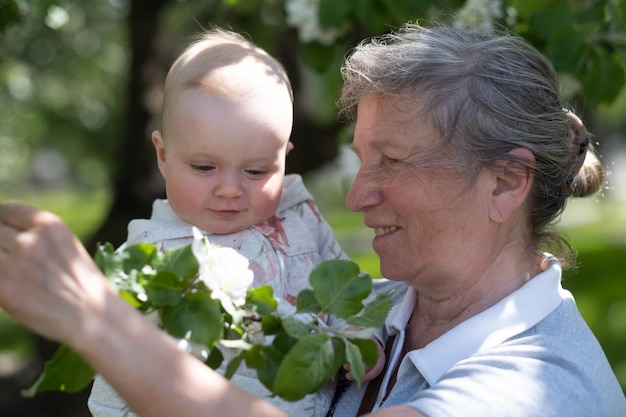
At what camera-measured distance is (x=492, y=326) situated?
7.77 ft

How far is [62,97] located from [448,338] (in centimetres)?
1031

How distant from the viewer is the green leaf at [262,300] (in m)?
2.02

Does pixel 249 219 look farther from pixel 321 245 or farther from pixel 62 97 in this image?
pixel 62 97

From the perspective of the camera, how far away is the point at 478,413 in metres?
2.07

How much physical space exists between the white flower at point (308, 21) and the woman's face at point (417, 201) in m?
1.23

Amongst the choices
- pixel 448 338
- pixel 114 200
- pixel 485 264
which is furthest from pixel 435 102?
pixel 114 200

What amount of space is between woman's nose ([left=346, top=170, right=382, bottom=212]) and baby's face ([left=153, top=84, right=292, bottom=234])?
0.78 ft

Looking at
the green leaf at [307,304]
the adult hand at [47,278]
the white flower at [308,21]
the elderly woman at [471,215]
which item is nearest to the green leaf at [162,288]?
the adult hand at [47,278]

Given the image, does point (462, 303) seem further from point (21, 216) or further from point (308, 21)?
point (308, 21)

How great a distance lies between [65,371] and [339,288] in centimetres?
61

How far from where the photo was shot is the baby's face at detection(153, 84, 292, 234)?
8.34 feet

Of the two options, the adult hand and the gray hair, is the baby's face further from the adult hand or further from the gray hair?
the adult hand

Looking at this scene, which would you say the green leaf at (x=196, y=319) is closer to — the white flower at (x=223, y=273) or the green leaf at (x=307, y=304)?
the white flower at (x=223, y=273)

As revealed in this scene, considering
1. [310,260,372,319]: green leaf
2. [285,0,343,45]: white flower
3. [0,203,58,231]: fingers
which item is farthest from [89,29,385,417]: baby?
[285,0,343,45]: white flower
